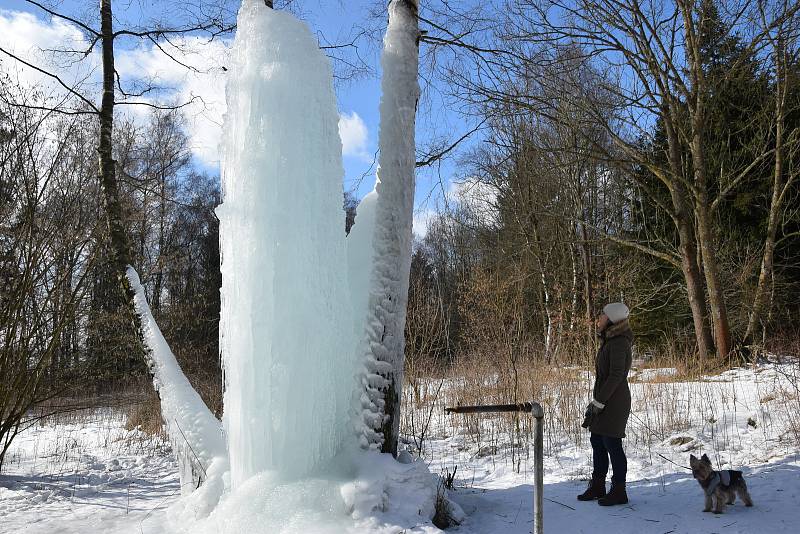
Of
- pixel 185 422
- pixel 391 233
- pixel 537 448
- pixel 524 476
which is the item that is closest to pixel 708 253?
pixel 524 476

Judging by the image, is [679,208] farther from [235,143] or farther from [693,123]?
[235,143]

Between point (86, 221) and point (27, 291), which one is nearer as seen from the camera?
point (27, 291)

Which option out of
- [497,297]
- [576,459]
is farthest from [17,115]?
[497,297]

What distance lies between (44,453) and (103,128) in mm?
4362

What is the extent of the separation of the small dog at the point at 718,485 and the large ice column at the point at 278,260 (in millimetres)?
2185

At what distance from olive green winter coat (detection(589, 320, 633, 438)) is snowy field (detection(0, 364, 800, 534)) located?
523 mm

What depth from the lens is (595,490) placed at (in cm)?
386

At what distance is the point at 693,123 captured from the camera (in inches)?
359

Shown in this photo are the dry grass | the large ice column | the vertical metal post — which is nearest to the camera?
the vertical metal post

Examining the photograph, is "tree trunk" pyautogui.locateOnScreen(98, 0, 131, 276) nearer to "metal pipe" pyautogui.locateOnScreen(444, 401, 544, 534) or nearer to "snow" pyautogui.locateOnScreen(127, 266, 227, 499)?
"snow" pyautogui.locateOnScreen(127, 266, 227, 499)

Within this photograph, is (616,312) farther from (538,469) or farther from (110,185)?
(110,185)

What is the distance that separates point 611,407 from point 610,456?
33 cm

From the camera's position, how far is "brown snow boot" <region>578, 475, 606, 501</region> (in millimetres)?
3846

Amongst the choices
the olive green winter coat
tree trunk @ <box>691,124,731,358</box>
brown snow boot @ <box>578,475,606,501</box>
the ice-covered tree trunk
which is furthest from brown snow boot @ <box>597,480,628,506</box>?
tree trunk @ <box>691,124,731,358</box>
